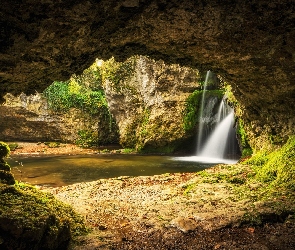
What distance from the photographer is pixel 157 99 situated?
18594 mm

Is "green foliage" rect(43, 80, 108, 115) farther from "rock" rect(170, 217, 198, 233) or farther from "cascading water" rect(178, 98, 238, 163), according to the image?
"rock" rect(170, 217, 198, 233)

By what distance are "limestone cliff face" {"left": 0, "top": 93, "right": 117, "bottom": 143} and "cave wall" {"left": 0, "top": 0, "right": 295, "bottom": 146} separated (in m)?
18.6

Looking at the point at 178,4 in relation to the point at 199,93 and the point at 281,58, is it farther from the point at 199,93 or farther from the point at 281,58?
the point at 199,93

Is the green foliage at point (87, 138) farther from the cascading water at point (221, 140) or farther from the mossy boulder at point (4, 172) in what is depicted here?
the mossy boulder at point (4, 172)

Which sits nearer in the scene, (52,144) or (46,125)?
(52,144)

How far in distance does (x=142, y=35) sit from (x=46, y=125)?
20.8 meters

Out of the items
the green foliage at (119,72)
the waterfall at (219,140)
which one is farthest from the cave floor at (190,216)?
the green foliage at (119,72)

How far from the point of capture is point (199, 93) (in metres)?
18.2

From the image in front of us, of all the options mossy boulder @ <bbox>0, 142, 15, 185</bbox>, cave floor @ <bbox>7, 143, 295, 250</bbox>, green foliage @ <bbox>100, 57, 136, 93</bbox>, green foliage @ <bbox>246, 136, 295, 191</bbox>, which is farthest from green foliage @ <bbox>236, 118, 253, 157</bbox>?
green foliage @ <bbox>100, 57, 136, 93</bbox>

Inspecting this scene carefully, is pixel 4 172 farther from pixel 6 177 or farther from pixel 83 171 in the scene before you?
pixel 83 171

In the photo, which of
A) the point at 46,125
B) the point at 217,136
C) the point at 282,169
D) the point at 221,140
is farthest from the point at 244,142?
the point at 46,125

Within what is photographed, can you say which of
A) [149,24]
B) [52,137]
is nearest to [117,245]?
[149,24]

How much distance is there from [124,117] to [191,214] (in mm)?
16523

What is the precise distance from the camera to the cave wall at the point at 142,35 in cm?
336
